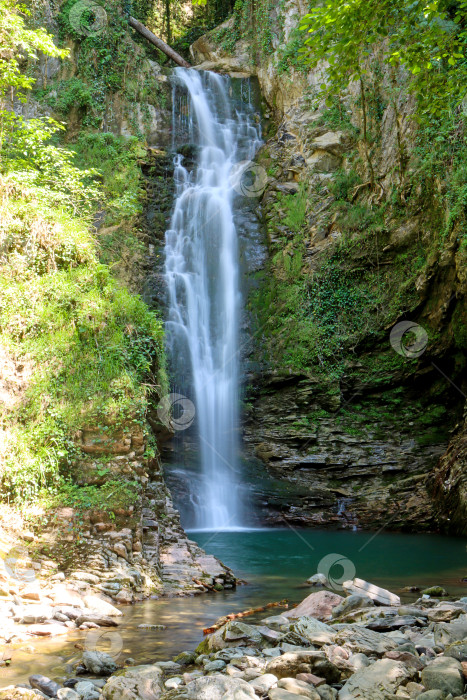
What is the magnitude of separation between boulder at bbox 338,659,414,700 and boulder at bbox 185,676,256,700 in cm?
59

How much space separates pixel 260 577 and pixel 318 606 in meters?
2.51

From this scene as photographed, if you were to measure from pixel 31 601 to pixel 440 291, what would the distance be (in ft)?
37.3

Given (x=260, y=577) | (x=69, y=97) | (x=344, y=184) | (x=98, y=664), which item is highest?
(x=69, y=97)

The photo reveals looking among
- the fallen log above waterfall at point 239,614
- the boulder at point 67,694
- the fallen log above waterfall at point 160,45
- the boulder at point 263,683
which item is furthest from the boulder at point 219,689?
the fallen log above waterfall at point 160,45

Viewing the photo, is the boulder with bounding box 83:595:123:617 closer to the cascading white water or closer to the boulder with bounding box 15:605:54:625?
the boulder with bounding box 15:605:54:625

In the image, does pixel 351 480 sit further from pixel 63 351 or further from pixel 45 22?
pixel 45 22

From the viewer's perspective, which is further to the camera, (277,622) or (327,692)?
(277,622)

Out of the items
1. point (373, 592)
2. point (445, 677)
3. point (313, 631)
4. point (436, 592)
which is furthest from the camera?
point (436, 592)

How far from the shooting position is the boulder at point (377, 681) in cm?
340

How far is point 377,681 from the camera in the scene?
3.50 meters

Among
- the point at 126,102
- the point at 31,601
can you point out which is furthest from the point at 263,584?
the point at 126,102

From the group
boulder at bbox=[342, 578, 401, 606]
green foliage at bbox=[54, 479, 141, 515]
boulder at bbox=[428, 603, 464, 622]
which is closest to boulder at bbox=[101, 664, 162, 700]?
boulder at bbox=[428, 603, 464, 622]

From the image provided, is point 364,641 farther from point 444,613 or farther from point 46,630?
point 46,630

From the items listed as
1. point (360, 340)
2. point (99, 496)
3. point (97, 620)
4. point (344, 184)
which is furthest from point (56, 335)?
point (344, 184)
